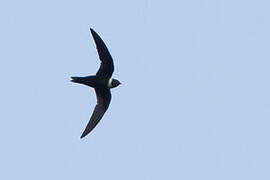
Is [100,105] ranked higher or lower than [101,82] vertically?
lower

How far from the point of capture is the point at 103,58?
23766 millimetres

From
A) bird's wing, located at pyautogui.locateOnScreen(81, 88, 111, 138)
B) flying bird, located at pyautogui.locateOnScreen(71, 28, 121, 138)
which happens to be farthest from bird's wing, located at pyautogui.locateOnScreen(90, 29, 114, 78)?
bird's wing, located at pyautogui.locateOnScreen(81, 88, 111, 138)

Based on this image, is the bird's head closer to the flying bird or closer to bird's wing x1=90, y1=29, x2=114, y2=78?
the flying bird

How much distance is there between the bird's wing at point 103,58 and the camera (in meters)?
23.5

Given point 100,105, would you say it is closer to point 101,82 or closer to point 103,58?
point 101,82

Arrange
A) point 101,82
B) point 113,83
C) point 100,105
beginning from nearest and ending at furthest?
1. point 101,82
2. point 113,83
3. point 100,105

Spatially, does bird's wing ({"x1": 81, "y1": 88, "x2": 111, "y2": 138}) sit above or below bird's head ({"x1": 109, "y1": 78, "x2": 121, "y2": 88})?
below

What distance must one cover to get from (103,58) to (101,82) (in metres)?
0.63

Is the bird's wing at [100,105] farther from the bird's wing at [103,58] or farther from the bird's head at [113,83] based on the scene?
the bird's wing at [103,58]

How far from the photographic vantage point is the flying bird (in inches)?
928

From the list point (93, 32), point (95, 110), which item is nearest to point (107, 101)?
point (95, 110)

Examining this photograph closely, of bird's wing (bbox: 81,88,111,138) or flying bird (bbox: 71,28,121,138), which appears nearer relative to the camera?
flying bird (bbox: 71,28,121,138)

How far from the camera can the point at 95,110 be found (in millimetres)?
24547

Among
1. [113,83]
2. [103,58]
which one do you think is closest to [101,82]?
[113,83]
